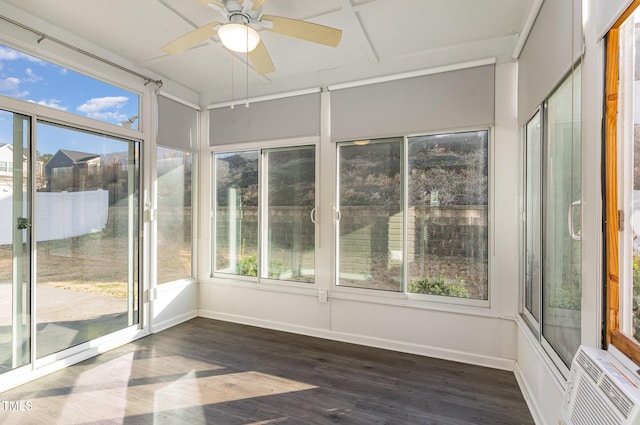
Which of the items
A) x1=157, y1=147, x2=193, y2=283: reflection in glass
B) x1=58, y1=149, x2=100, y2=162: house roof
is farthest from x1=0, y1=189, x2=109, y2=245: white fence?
x1=157, y1=147, x2=193, y2=283: reflection in glass

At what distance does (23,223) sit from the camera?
7.68ft

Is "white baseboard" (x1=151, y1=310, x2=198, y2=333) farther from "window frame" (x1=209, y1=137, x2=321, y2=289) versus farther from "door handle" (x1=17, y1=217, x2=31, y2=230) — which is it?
"door handle" (x1=17, y1=217, x2=31, y2=230)

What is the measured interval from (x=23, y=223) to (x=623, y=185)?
3.64 m

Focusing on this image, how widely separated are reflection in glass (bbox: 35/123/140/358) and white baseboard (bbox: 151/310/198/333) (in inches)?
10.1

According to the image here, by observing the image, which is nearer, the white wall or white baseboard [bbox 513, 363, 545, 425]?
white baseboard [bbox 513, 363, 545, 425]

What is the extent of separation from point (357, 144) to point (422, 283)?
153 centimetres

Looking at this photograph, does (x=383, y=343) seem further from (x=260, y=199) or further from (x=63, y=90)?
(x=63, y=90)

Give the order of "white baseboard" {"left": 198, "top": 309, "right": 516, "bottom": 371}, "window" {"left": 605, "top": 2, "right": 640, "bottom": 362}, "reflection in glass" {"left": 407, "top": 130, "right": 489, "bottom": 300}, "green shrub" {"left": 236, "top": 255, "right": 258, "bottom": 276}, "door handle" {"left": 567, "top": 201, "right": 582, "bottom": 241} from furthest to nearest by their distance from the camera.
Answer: "green shrub" {"left": 236, "top": 255, "right": 258, "bottom": 276} → "reflection in glass" {"left": 407, "top": 130, "right": 489, "bottom": 300} → "white baseboard" {"left": 198, "top": 309, "right": 516, "bottom": 371} → "door handle" {"left": 567, "top": 201, "right": 582, "bottom": 241} → "window" {"left": 605, "top": 2, "right": 640, "bottom": 362}

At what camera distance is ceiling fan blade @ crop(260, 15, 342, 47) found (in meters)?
1.83

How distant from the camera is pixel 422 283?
9.66ft

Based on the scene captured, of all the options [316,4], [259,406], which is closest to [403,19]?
[316,4]

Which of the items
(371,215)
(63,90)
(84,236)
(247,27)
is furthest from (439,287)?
(63,90)

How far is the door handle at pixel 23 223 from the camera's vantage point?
7.61 ft

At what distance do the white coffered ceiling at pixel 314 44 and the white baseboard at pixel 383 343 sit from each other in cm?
257
